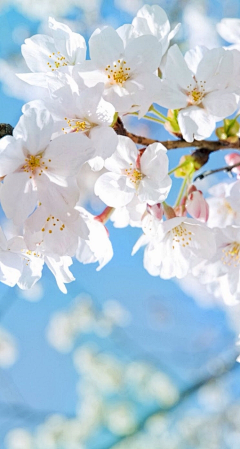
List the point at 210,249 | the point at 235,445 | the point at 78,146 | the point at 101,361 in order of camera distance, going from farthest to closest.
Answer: the point at 101,361 → the point at 235,445 → the point at 210,249 → the point at 78,146

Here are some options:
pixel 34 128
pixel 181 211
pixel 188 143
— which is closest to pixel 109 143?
pixel 34 128

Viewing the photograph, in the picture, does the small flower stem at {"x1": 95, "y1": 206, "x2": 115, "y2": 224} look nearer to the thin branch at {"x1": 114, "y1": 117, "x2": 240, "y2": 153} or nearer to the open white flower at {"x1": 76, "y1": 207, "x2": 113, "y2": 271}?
the open white flower at {"x1": 76, "y1": 207, "x2": 113, "y2": 271}

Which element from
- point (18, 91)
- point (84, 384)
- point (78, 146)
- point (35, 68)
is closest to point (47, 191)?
point (78, 146)

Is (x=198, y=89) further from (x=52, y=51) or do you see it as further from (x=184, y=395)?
(x=184, y=395)

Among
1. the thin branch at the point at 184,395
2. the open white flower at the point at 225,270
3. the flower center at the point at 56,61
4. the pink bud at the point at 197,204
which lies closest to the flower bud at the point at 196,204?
the pink bud at the point at 197,204

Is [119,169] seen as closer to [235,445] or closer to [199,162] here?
[199,162]

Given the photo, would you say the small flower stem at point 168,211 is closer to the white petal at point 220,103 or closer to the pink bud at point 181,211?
the pink bud at point 181,211
